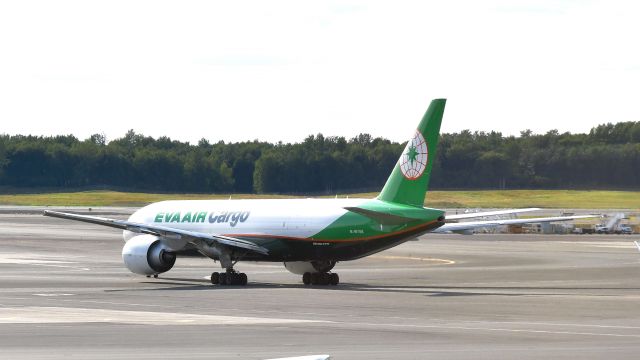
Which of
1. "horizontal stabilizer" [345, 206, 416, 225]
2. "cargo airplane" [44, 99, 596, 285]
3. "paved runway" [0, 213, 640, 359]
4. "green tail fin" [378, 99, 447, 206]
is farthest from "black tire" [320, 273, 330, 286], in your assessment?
"green tail fin" [378, 99, 447, 206]

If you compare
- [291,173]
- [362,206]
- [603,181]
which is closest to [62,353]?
[362,206]

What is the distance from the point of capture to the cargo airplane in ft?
148

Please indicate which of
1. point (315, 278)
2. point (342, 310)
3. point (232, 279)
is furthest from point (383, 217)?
point (342, 310)

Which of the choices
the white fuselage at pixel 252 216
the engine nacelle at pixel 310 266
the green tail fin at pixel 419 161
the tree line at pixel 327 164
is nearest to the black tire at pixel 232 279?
the white fuselage at pixel 252 216

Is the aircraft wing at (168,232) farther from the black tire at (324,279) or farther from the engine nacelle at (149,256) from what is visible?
the black tire at (324,279)

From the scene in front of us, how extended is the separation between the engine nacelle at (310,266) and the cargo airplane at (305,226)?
4cm

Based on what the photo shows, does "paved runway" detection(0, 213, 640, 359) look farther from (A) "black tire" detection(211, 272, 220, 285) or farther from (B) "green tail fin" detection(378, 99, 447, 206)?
(B) "green tail fin" detection(378, 99, 447, 206)

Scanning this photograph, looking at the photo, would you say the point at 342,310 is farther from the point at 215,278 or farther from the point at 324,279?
the point at 215,278

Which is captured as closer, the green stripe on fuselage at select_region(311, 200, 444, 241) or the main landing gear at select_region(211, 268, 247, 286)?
the green stripe on fuselage at select_region(311, 200, 444, 241)

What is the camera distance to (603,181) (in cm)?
16812

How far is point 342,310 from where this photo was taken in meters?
35.6

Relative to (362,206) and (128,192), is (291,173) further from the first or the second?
(362,206)

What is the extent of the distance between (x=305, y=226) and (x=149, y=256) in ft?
22.6

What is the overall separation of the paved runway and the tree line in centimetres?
8753
